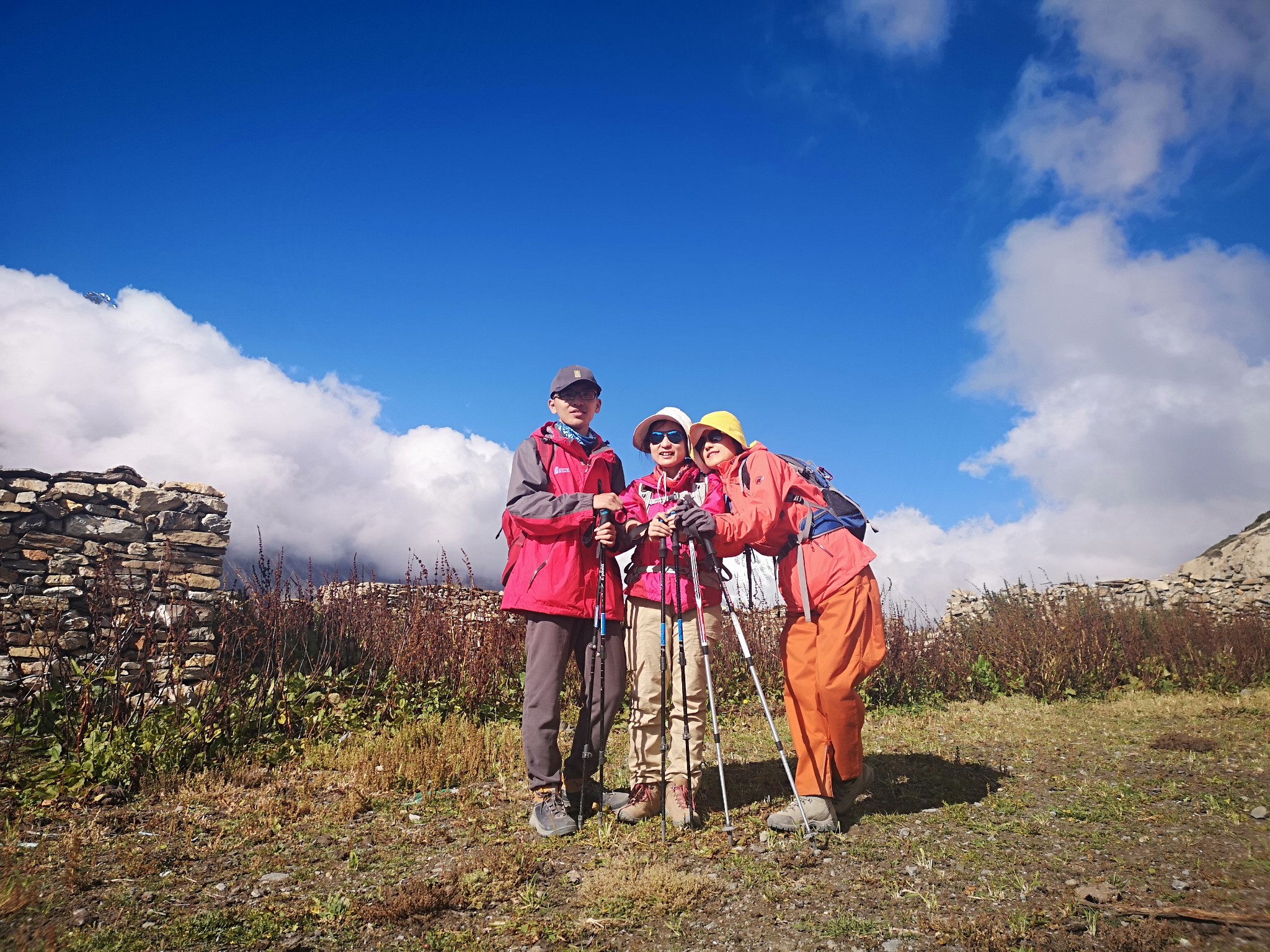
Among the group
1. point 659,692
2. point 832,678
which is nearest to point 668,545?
point 659,692

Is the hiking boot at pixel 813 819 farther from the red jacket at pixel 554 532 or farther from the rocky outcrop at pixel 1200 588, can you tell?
the rocky outcrop at pixel 1200 588

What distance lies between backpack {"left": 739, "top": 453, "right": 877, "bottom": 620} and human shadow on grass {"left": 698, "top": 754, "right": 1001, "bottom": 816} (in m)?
1.39

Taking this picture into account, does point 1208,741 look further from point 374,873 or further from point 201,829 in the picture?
point 201,829

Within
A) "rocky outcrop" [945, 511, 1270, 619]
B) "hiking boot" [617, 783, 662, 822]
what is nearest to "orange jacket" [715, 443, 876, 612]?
"hiking boot" [617, 783, 662, 822]

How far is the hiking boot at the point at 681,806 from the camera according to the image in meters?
3.92

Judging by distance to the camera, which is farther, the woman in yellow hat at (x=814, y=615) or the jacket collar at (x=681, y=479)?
the jacket collar at (x=681, y=479)

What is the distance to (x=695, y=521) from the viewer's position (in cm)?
387

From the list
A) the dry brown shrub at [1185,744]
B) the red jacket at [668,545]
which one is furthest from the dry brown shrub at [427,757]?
the dry brown shrub at [1185,744]

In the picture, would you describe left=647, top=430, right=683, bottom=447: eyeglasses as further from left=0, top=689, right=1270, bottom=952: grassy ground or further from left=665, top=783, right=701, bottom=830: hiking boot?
left=0, top=689, right=1270, bottom=952: grassy ground

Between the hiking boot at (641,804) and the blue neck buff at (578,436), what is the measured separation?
2103 mm

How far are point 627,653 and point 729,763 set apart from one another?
2008mm

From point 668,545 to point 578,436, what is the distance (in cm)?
91

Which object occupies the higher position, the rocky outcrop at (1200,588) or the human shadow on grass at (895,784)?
the rocky outcrop at (1200,588)

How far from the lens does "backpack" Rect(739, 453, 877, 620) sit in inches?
160
